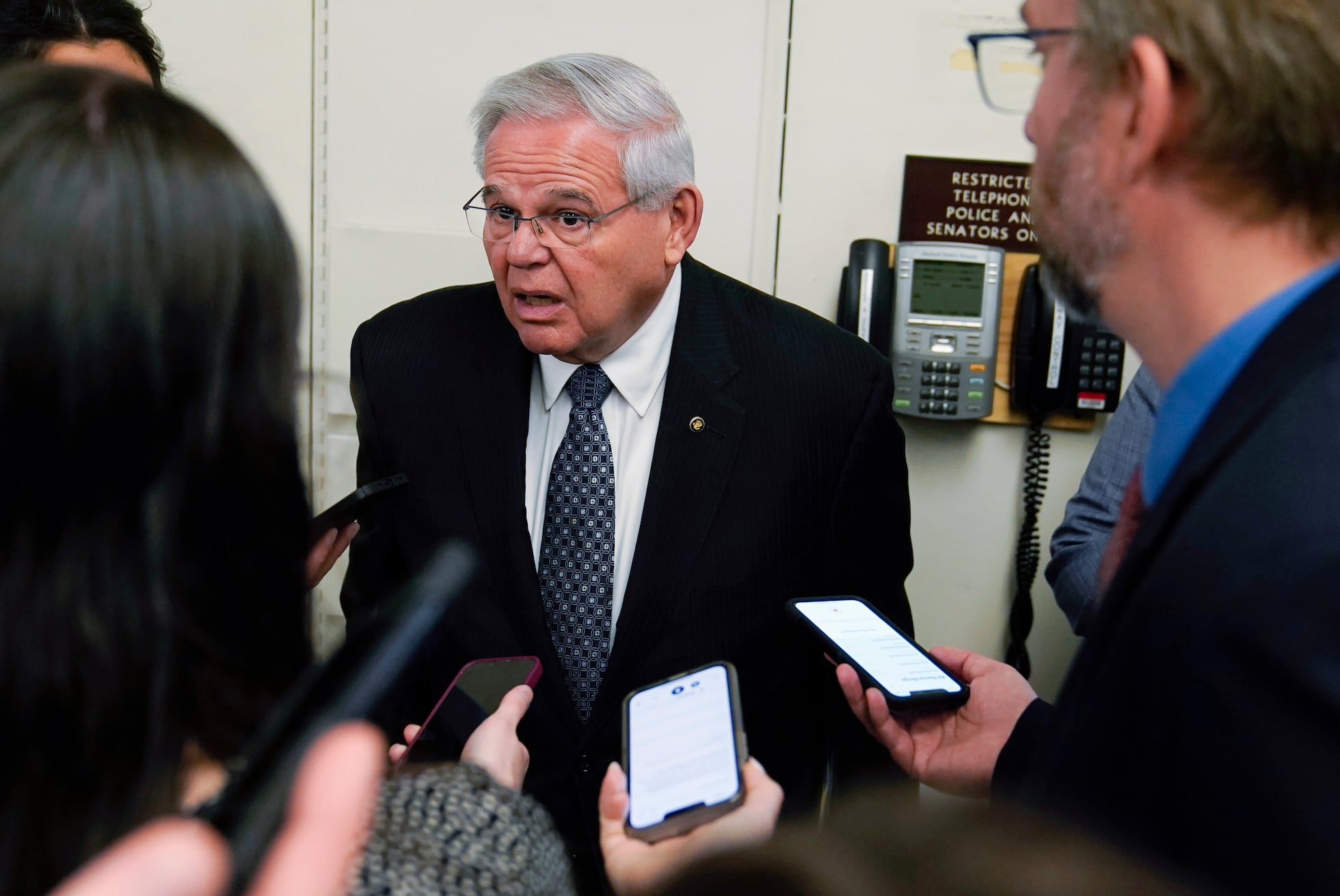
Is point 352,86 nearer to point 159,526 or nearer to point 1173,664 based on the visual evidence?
point 159,526

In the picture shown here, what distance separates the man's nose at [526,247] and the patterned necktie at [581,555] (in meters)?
0.24

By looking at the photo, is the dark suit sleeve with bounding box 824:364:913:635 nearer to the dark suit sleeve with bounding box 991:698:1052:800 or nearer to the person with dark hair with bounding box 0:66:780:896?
the dark suit sleeve with bounding box 991:698:1052:800

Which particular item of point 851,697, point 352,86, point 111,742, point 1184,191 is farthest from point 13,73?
point 352,86

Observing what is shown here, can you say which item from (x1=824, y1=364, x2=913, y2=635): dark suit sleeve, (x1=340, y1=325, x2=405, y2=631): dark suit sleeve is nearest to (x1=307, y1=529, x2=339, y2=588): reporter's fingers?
(x1=340, y1=325, x2=405, y2=631): dark suit sleeve

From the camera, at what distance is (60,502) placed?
49 centimetres

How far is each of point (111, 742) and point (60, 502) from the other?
0.13 meters

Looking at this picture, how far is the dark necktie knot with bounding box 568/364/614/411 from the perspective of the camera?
4.92 feet

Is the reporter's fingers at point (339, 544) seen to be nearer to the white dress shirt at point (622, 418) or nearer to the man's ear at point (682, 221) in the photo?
the white dress shirt at point (622, 418)

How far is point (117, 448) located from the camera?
50cm

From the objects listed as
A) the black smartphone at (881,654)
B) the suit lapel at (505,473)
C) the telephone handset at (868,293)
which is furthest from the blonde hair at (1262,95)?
the telephone handset at (868,293)

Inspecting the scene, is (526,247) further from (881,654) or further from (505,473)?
(881,654)

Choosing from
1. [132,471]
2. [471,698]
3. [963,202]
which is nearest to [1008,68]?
[132,471]

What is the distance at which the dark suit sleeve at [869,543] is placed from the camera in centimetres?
151

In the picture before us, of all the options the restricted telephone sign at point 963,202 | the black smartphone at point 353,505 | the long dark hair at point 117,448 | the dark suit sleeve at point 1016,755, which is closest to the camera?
the long dark hair at point 117,448
